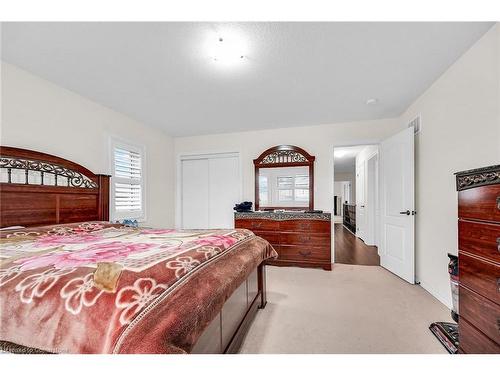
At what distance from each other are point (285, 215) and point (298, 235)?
37 cm

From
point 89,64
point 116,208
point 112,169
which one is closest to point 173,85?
point 89,64

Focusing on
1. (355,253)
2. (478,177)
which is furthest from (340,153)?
(478,177)

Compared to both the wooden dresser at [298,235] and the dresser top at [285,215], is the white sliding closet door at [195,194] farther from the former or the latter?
the wooden dresser at [298,235]

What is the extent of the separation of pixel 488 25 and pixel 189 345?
282 cm

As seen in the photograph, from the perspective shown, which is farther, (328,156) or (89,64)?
(328,156)

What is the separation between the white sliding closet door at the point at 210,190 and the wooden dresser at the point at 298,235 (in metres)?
0.95

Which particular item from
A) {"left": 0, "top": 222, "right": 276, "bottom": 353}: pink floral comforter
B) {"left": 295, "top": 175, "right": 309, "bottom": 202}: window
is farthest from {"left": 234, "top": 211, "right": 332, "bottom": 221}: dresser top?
{"left": 0, "top": 222, "right": 276, "bottom": 353}: pink floral comforter

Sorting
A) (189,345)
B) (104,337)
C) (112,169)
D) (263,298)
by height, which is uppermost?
(112,169)

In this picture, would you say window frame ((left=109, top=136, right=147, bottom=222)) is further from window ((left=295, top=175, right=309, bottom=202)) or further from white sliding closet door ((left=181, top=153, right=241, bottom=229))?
window ((left=295, top=175, right=309, bottom=202))

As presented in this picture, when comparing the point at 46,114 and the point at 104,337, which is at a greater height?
the point at 46,114

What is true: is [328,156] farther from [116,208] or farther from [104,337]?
[104,337]
